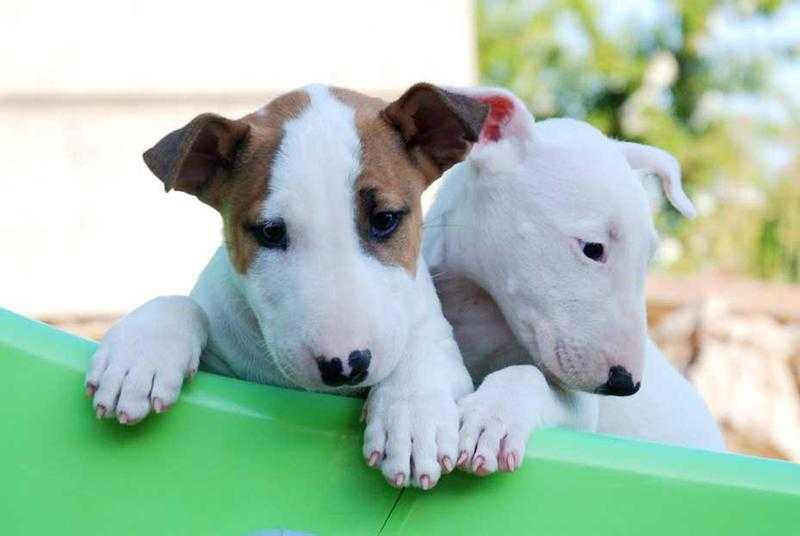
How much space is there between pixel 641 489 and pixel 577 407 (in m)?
0.42

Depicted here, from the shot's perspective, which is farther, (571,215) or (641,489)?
(571,215)

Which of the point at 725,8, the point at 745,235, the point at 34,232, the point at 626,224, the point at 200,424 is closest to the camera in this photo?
the point at 200,424

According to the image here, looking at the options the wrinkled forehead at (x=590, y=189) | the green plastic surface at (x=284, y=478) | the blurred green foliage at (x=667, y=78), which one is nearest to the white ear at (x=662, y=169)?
the wrinkled forehead at (x=590, y=189)

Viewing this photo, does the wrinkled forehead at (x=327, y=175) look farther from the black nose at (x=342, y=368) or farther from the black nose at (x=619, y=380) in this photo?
the black nose at (x=619, y=380)

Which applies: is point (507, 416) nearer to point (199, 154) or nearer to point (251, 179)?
point (251, 179)

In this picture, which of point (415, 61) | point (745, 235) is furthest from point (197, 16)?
point (745, 235)

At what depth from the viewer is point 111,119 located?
20.1ft

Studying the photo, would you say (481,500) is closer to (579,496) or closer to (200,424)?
(579,496)

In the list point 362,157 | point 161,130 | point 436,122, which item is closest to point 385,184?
point 362,157

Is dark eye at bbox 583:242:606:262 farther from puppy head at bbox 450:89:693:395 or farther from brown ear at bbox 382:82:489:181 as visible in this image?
brown ear at bbox 382:82:489:181

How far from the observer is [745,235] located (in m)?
8.70

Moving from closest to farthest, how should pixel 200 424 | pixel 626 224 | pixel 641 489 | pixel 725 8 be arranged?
pixel 641 489 → pixel 200 424 → pixel 626 224 → pixel 725 8

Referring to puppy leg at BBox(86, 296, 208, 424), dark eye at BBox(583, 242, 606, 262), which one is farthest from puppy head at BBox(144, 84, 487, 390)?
dark eye at BBox(583, 242, 606, 262)

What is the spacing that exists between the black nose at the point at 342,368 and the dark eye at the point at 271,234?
0.19 metres
